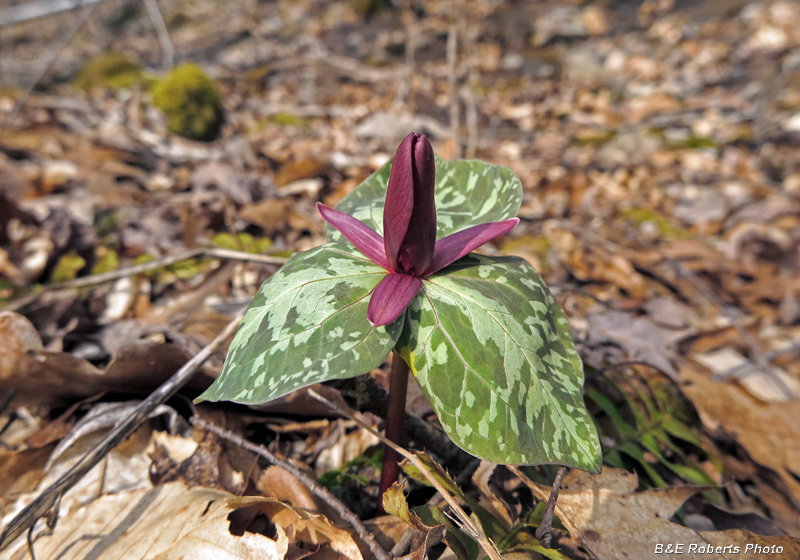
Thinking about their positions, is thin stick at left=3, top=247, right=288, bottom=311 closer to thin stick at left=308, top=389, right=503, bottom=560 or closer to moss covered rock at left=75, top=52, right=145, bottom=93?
thin stick at left=308, top=389, right=503, bottom=560

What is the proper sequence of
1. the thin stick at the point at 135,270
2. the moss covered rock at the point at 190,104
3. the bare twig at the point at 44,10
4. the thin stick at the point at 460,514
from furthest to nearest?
the bare twig at the point at 44,10 → the moss covered rock at the point at 190,104 → the thin stick at the point at 135,270 → the thin stick at the point at 460,514

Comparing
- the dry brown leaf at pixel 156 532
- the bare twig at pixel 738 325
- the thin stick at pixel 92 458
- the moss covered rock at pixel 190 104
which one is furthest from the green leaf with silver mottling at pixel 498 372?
the moss covered rock at pixel 190 104

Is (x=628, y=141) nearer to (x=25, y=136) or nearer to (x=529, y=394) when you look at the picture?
(x=529, y=394)

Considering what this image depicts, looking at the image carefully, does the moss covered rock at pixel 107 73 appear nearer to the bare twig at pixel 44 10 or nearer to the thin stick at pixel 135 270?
the bare twig at pixel 44 10

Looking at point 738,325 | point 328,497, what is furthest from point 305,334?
point 738,325

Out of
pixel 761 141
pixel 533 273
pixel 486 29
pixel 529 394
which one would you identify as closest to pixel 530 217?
pixel 533 273

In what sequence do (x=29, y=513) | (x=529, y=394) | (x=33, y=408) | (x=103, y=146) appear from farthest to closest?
(x=103, y=146)
(x=33, y=408)
(x=29, y=513)
(x=529, y=394)

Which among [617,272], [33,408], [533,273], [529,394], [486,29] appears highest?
[486,29]
